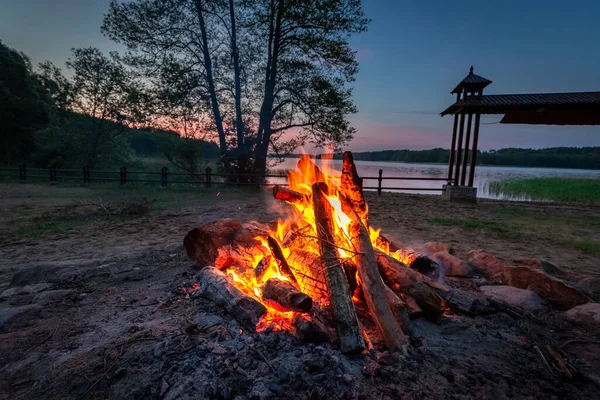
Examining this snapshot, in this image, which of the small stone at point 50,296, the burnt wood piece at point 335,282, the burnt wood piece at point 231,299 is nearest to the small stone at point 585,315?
the burnt wood piece at point 335,282

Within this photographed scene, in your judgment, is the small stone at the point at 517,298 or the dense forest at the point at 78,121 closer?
the small stone at the point at 517,298

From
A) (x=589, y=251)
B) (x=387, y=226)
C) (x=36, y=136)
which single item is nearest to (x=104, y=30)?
(x=36, y=136)

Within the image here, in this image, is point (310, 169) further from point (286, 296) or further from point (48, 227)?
point (48, 227)

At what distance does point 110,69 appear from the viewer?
61.2 feet

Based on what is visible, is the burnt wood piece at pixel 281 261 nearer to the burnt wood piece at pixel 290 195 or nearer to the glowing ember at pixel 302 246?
the glowing ember at pixel 302 246

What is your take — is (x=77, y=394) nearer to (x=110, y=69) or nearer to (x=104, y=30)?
(x=104, y=30)

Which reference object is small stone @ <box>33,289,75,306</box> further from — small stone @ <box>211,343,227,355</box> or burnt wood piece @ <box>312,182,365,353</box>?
burnt wood piece @ <box>312,182,365,353</box>

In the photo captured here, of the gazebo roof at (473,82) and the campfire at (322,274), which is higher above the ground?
the gazebo roof at (473,82)

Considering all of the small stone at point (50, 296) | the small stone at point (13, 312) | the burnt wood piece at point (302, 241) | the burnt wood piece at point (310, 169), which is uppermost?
the burnt wood piece at point (310, 169)

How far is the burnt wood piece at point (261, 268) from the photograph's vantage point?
3.07 metres

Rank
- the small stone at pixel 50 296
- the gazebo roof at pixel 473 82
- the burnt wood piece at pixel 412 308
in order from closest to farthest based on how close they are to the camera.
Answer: the burnt wood piece at pixel 412 308, the small stone at pixel 50 296, the gazebo roof at pixel 473 82

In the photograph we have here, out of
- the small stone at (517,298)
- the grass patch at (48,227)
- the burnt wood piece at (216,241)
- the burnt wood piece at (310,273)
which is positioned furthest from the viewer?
the grass patch at (48,227)

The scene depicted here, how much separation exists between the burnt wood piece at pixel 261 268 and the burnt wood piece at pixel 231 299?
343mm

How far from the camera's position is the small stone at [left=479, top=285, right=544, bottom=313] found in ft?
10.3
